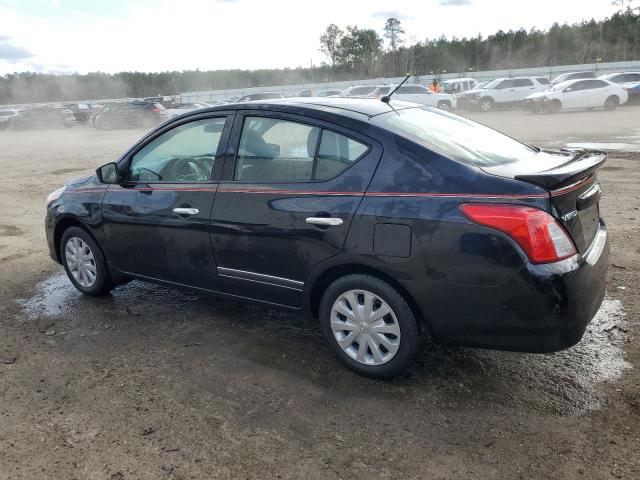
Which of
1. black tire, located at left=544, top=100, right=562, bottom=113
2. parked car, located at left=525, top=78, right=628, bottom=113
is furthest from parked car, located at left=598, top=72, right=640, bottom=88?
black tire, located at left=544, top=100, right=562, bottom=113

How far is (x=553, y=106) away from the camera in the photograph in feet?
84.1

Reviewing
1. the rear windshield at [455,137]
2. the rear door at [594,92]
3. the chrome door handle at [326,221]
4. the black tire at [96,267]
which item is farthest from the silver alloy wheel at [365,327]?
the rear door at [594,92]

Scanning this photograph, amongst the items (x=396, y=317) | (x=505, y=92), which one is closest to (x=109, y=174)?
(x=396, y=317)

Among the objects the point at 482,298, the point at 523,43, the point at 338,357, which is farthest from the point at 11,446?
the point at 523,43

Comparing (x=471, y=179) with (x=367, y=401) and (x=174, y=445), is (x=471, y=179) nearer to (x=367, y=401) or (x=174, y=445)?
(x=367, y=401)

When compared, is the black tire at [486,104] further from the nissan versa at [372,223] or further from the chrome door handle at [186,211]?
the chrome door handle at [186,211]

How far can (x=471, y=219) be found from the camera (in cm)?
281

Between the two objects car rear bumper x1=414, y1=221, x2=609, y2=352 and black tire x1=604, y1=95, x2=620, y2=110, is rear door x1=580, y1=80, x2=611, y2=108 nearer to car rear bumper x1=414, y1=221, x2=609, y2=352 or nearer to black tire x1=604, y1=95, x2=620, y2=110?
black tire x1=604, y1=95, x2=620, y2=110

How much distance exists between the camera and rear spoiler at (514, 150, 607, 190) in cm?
276

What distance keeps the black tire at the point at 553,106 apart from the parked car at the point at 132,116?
1916 centimetres

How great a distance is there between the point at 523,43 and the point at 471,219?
67.3 meters

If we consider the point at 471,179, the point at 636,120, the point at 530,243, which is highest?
the point at 471,179

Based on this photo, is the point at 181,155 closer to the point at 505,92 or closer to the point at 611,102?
the point at 611,102

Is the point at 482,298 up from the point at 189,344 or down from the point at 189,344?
up
